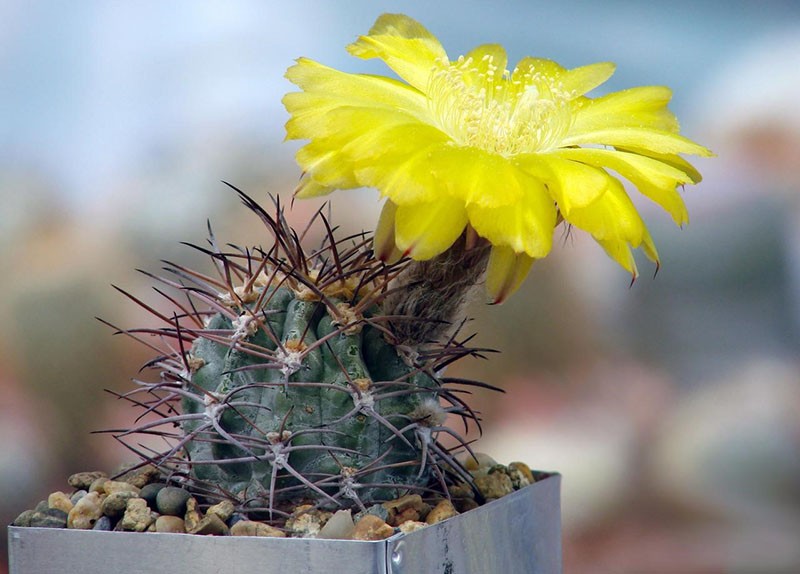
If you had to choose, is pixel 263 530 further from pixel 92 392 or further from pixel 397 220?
pixel 92 392

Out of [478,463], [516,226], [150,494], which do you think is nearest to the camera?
[516,226]

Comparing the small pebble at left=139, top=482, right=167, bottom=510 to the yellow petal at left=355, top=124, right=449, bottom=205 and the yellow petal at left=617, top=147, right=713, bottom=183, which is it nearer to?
the yellow petal at left=355, top=124, right=449, bottom=205

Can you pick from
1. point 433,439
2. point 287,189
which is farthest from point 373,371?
point 287,189

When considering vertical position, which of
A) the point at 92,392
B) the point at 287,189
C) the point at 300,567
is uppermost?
the point at 287,189

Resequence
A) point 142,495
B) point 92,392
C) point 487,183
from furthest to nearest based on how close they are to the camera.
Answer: point 92,392, point 142,495, point 487,183

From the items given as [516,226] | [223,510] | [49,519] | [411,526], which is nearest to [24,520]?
[49,519]

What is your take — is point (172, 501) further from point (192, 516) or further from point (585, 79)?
point (585, 79)

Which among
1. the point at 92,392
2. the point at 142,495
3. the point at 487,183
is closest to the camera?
the point at 487,183
